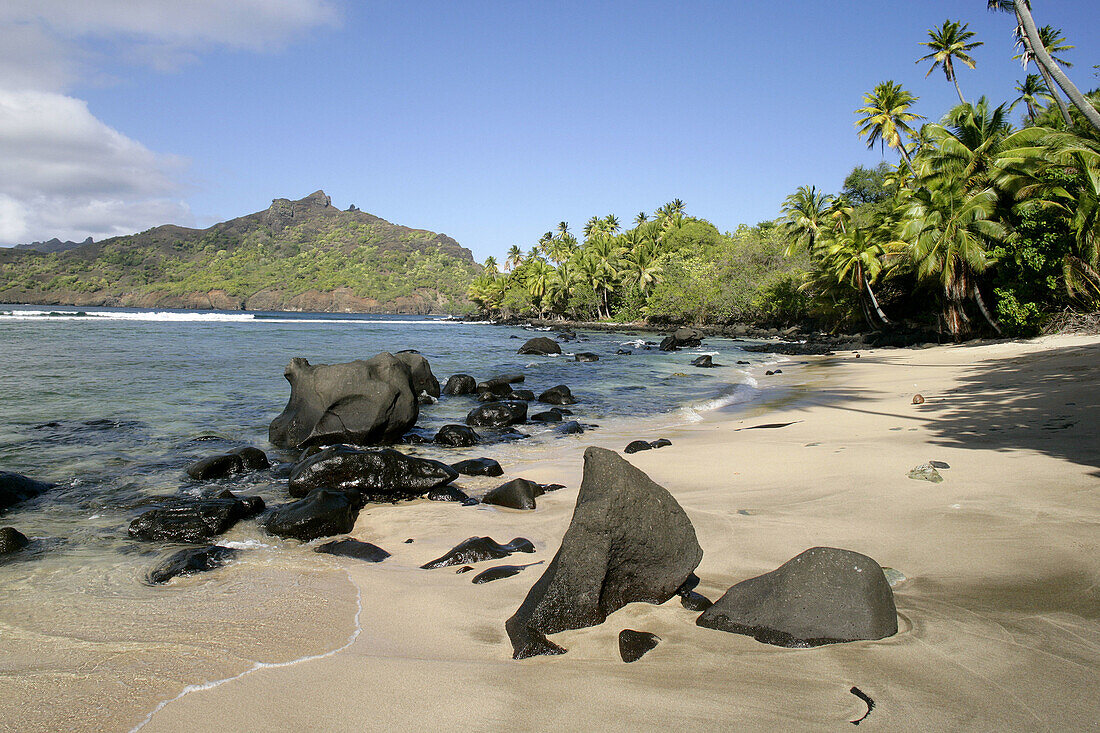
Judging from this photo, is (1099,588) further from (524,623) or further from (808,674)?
(524,623)

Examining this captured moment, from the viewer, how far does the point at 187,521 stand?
529cm

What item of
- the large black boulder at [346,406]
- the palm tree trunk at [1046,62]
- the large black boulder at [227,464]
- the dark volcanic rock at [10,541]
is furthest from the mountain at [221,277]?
the dark volcanic rock at [10,541]

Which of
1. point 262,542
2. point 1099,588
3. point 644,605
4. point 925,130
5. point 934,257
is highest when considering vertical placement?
point 925,130

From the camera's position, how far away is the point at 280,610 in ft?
11.9

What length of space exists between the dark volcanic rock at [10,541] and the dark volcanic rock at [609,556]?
4.58m

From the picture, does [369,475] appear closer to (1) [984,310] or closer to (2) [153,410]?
(2) [153,410]

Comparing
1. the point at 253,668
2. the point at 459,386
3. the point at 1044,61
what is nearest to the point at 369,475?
the point at 253,668

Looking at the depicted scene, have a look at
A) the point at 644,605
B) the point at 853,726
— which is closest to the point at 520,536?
the point at 644,605

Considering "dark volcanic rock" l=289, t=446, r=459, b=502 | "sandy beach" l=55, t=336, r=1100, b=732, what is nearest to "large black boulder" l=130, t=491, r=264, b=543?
"dark volcanic rock" l=289, t=446, r=459, b=502

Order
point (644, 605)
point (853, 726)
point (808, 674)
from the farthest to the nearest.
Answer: point (644, 605)
point (808, 674)
point (853, 726)

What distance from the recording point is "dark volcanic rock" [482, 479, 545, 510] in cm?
608

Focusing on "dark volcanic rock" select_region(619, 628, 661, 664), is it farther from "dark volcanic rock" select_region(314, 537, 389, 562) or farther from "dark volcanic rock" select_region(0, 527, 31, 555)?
"dark volcanic rock" select_region(0, 527, 31, 555)

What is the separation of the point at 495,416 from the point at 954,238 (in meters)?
23.6

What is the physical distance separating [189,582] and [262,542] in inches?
38.5
